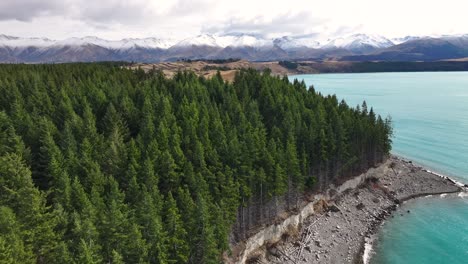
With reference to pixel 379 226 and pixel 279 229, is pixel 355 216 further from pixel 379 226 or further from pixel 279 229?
pixel 279 229

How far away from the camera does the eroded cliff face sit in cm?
5512

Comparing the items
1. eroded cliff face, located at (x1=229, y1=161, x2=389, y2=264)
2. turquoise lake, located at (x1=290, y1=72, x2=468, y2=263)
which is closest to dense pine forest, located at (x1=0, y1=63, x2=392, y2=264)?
eroded cliff face, located at (x1=229, y1=161, x2=389, y2=264)

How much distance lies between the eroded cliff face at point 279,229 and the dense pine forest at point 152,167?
2.10m

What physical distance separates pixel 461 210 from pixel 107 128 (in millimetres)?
75884

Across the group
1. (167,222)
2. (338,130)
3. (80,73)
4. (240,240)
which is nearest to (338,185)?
(338,130)

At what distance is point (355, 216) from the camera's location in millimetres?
72500

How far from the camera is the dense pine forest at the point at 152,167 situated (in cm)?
3756

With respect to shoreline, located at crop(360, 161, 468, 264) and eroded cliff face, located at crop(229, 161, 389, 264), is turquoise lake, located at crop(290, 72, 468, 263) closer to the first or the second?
shoreline, located at crop(360, 161, 468, 264)

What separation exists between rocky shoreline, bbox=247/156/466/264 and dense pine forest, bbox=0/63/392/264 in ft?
15.9

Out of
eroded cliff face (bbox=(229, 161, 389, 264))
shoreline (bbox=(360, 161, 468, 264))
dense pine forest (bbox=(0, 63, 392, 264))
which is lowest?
shoreline (bbox=(360, 161, 468, 264))

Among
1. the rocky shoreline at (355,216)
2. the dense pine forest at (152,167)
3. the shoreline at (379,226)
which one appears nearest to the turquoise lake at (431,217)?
the shoreline at (379,226)

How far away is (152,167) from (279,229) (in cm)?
2608

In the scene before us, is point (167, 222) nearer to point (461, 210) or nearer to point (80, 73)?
point (461, 210)

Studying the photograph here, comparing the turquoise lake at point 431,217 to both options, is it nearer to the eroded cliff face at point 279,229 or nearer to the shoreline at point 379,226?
the shoreline at point 379,226
